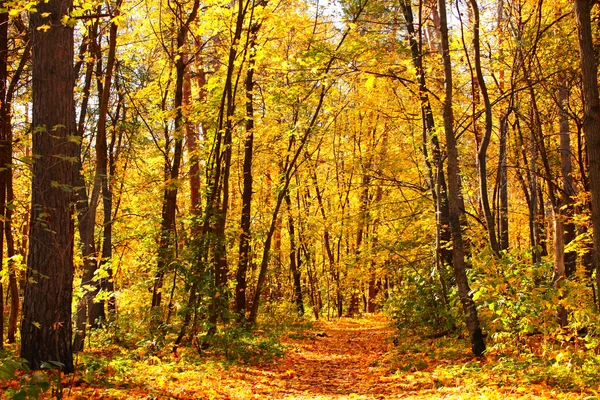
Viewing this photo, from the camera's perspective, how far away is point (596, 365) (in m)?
6.10

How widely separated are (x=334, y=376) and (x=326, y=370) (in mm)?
668

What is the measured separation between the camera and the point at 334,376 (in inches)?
348

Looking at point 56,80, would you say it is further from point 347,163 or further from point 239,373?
point 347,163

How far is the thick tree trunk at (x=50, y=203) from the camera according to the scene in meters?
6.03

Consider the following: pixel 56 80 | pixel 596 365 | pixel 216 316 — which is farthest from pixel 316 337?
pixel 56 80

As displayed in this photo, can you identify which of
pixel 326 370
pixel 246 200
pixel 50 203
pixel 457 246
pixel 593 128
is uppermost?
pixel 246 200

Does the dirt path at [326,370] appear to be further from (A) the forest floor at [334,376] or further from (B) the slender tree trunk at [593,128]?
(B) the slender tree trunk at [593,128]

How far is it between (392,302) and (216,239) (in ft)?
19.3

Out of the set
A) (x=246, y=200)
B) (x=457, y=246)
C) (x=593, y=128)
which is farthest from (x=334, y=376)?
(x=593, y=128)

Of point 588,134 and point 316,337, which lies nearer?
point 588,134

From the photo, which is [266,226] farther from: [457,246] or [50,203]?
[50,203]

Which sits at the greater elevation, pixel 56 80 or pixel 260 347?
pixel 56 80

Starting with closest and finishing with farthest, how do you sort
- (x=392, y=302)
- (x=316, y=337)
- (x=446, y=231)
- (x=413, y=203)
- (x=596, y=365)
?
(x=596, y=365) → (x=446, y=231) → (x=392, y=302) → (x=316, y=337) → (x=413, y=203)

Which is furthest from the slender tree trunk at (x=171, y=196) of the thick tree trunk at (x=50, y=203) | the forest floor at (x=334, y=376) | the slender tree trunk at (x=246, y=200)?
the thick tree trunk at (x=50, y=203)
